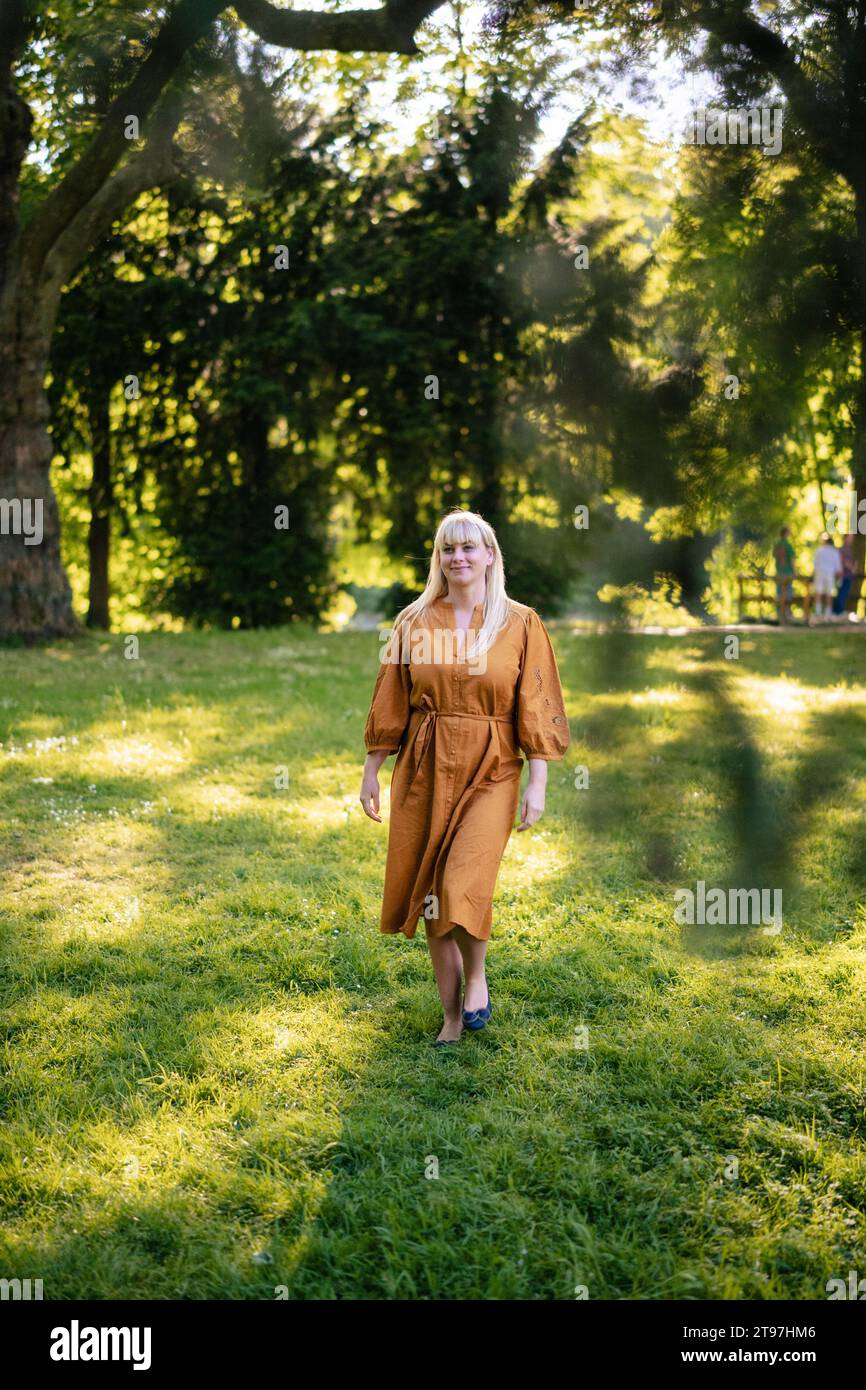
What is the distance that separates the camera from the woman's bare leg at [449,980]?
12.4 ft

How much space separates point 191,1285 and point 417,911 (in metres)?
1.31

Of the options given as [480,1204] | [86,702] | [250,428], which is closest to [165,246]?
[250,428]

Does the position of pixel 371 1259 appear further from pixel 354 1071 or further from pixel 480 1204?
pixel 354 1071

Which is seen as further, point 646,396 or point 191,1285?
point 191,1285

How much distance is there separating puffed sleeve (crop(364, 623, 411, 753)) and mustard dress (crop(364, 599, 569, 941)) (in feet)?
0.21

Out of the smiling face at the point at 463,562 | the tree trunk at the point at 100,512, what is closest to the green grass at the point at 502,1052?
the smiling face at the point at 463,562

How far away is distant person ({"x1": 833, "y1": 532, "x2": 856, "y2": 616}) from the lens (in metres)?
1.42

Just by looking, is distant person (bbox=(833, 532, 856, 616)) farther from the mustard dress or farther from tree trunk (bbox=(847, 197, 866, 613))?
the mustard dress

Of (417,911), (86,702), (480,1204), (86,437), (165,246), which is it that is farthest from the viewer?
(86,437)

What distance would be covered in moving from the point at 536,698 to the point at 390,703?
51cm

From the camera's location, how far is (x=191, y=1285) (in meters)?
2.61

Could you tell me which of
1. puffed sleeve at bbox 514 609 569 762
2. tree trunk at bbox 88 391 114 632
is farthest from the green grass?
tree trunk at bbox 88 391 114 632

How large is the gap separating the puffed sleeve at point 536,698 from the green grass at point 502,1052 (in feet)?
3.31
